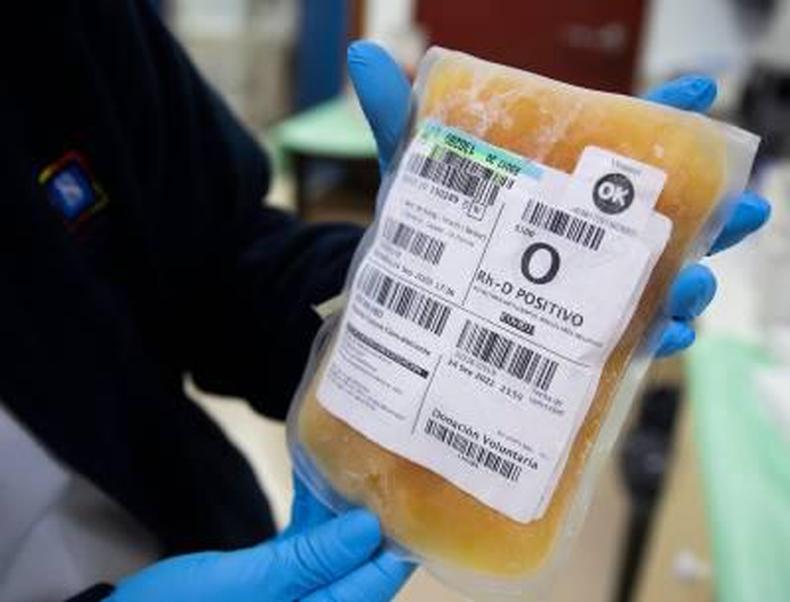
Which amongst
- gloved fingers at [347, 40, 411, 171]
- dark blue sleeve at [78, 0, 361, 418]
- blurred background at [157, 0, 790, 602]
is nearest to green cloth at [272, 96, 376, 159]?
blurred background at [157, 0, 790, 602]

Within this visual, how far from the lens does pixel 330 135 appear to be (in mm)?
2297

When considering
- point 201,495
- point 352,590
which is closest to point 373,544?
point 352,590

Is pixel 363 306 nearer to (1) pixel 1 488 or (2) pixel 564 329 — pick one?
(2) pixel 564 329

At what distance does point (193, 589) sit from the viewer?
488 mm

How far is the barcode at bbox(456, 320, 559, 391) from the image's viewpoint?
398 millimetres

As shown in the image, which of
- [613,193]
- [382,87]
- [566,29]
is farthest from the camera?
[566,29]

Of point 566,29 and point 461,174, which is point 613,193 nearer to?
point 461,174

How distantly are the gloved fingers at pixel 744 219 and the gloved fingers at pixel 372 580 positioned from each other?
226 millimetres

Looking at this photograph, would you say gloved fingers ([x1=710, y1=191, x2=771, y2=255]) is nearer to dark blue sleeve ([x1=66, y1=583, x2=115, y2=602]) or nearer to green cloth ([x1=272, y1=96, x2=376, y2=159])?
dark blue sleeve ([x1=66, y1=583, x2=115, y2=602])

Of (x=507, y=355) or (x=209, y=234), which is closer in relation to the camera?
(x=507, y=355)

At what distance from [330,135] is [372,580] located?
75.8 inches

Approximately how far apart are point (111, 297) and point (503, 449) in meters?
0.32

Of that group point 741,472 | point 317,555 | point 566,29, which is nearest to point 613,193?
point 317,555

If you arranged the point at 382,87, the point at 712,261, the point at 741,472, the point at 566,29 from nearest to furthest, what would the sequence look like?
the point at 382,87
the point at 712,261
the point at 741,472
the point at 566,29
